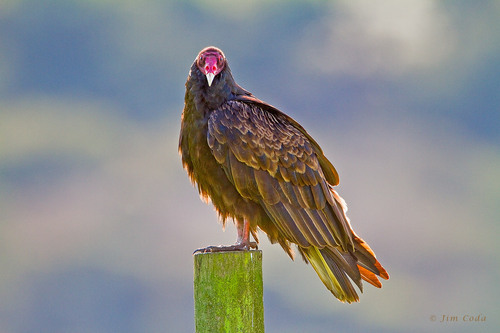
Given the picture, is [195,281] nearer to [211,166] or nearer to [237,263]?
[237,263]

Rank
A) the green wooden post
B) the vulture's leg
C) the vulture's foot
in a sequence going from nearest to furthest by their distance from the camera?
1. the green wooden post
2. the vulture's foot
3. the vulture's leg

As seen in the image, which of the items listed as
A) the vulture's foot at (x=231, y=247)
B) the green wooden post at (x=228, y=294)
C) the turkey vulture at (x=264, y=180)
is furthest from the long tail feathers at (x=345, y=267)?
the green wooden post at (x=228, y=294)

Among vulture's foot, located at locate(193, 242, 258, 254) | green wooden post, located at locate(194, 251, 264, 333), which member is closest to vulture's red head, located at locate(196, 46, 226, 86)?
vulture's foot, located at locate(193, 242, 258, 254)

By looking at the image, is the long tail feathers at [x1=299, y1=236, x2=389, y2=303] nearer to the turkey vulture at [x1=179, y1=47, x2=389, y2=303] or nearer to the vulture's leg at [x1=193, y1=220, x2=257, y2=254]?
the turkey vulture at [x1=179, y1=47, x2=389, y2=303]

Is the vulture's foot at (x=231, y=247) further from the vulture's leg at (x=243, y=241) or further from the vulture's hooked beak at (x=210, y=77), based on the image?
the vulture's hooked beak at (x=210, y=77)

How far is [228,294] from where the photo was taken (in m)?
3.40

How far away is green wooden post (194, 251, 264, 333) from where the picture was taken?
133 inches

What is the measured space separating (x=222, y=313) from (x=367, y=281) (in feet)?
4.43

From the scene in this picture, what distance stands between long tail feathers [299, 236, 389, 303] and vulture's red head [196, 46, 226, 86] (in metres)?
1.44

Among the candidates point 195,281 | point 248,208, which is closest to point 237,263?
point 195,281

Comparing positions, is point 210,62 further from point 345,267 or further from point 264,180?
point 345,267

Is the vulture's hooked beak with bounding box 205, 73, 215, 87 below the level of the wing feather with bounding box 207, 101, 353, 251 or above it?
above

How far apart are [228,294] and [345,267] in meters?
1.10

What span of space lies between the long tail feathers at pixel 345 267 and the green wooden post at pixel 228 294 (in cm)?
80
